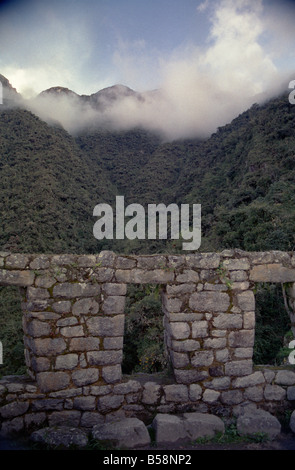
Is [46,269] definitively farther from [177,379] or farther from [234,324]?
[234,324]

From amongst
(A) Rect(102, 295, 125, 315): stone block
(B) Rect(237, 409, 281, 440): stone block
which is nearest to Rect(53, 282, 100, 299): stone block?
(A) Rect(102, 295, 125, 315): stone block

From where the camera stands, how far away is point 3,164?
33.3 metres

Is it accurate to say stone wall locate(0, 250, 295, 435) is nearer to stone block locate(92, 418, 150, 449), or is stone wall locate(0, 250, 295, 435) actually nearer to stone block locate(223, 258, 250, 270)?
stone block locate(223, 258, 250, 270)

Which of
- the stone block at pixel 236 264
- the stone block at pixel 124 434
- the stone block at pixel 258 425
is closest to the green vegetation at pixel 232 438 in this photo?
the stone block at pixel 258 425

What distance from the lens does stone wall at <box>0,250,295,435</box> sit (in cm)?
375

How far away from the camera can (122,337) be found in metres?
3.99

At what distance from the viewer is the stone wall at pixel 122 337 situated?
3746 millimetres

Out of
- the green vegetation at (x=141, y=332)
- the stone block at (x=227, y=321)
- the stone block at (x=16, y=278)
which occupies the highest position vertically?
the stone block at (x=16, y=278)

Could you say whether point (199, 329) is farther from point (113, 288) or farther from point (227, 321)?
point (113, 288)

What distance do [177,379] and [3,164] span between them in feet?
114

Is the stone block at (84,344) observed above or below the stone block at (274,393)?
above

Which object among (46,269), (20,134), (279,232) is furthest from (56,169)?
(46,269)

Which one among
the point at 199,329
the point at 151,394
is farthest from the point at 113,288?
the point at 151,394

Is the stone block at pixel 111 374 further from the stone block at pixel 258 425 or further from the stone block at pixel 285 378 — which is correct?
the stone block at pixel 285 378
